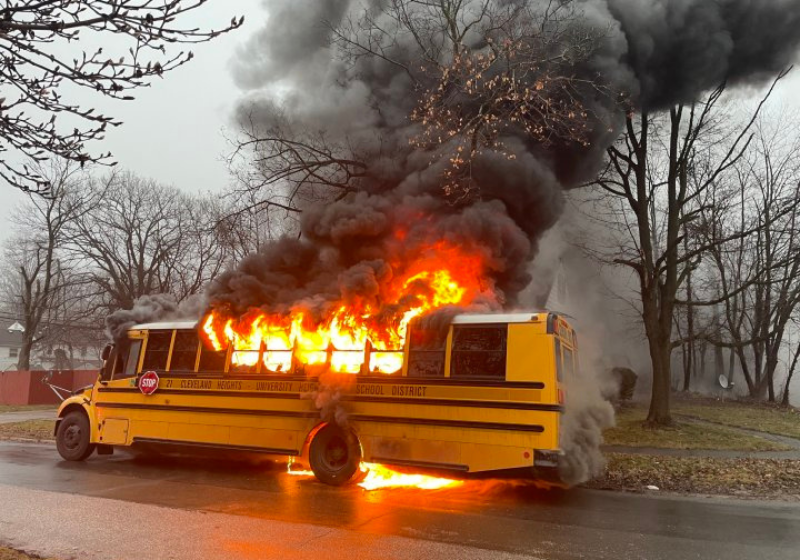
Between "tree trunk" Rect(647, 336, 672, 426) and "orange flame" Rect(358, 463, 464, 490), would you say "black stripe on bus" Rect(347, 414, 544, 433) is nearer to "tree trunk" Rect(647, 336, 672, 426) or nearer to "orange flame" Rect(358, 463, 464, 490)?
"orange flame" Rect(358, 463, 464, 490)

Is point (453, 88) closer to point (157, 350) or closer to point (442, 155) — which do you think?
point (442, 155)

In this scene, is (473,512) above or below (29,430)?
above

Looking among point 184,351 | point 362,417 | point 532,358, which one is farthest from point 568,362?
point 184,351

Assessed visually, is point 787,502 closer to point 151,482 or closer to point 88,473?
point 151,482

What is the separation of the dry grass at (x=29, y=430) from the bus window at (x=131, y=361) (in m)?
5.11

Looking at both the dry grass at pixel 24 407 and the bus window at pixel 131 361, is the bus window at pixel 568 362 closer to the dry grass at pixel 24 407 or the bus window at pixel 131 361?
the bus window at pixel 131 361

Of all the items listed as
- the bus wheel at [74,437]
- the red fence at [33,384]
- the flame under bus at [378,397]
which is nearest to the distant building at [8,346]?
the red fence at [33,384]

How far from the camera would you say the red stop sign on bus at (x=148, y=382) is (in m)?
9.59

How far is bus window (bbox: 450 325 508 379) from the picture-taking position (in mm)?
7285

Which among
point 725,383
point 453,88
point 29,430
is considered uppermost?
point 453,88

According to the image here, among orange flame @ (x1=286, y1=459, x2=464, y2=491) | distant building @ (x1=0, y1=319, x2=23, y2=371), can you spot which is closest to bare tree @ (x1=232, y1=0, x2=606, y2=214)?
orange flame @ (x1=286, y1=459, x2=464, y2=491)

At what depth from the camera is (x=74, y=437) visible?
10156mm

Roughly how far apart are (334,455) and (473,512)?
2.40 m

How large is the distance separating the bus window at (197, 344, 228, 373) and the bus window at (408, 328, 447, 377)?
10.1 ft
